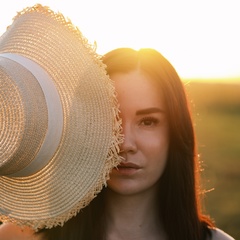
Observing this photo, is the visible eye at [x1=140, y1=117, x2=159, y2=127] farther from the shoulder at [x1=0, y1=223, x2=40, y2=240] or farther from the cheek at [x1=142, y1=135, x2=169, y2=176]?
the shoulder at [x1=0, y1=223, x2=40, y2=240]

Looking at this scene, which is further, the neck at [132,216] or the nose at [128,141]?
the neck at [132,216]

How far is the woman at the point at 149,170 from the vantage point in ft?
12.3

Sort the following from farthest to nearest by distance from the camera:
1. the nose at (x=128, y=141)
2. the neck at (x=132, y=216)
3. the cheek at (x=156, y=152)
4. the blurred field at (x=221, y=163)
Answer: the blurred field at (x=221, y=163)
the neck at (x=132, y=216)
the cheek at (x=156, y=152)
the nose at (x=128, y=141)

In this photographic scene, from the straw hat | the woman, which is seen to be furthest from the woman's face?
the straw hat

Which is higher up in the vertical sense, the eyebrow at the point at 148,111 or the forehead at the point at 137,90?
the forehead at the point at 137,90

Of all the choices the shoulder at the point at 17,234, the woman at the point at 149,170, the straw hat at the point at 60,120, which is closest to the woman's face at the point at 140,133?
the woman at the point at 149,170

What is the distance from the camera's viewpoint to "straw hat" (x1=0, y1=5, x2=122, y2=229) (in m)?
3.37

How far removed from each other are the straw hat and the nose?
92 millimetres

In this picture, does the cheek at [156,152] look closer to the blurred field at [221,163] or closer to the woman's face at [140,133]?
the woman's face at [140,133]

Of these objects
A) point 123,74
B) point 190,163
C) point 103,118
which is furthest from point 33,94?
point 190,163

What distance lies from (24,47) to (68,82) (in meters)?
0.31

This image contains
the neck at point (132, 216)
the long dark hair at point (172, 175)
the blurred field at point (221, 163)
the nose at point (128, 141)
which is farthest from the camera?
the blurred field at point (221, 163)

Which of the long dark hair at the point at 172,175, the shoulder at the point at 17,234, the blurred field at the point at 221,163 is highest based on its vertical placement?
the blurred field at the point at 221,163

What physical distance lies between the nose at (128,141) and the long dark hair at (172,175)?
29 cm
